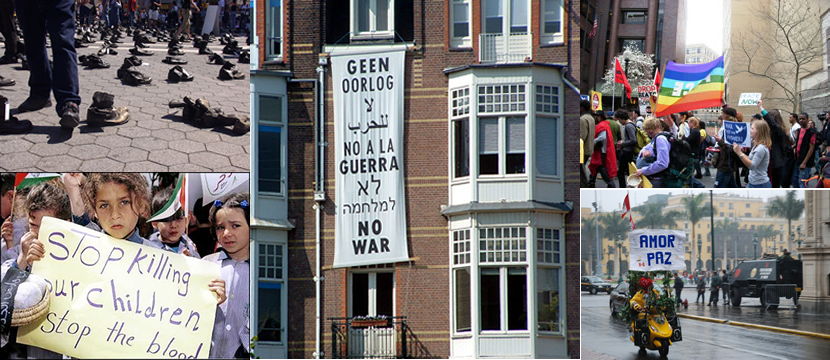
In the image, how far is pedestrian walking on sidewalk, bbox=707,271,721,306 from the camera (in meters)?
14.5

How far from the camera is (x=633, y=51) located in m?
18.0

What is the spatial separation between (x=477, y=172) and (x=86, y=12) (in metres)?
7.60

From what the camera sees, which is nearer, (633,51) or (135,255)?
(135,255)

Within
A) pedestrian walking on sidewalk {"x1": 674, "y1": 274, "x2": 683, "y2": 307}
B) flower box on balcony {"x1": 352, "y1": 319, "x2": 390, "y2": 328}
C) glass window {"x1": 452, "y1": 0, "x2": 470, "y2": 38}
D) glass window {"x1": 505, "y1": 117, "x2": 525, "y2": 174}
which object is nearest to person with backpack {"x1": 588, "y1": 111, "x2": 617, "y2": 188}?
glass window {"x1": 505, "y1": 117, "x2": 525, "y2": 174}

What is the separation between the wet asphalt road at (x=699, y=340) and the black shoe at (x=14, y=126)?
9.66 meters

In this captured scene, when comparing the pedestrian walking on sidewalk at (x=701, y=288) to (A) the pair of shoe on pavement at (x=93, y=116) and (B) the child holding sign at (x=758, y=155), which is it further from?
(A) the pair of shoe on pavement at (x=93, y=116)

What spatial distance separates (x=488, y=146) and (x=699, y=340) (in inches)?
191

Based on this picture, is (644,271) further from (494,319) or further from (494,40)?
(494,40)

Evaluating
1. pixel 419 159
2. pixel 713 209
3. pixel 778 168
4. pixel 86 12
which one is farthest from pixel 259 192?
pixel 778 168

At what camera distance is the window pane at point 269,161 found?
48.1 ft

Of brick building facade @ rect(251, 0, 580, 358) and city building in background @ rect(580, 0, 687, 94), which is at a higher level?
city building in background @ rect(580, 0, 687, 94)

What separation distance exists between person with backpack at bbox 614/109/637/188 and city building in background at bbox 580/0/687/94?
94.3 inches

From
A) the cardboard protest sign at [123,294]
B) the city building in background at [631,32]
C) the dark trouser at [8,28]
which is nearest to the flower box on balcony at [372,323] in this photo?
the cardboard protest sign at [123,294]

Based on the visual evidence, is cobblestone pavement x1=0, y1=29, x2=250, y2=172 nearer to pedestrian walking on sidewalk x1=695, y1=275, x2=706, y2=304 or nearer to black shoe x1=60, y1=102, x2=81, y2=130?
black shoe x1=60, y1=102, x2=81, y2=130
